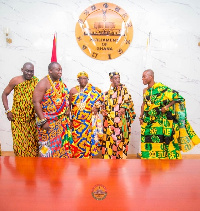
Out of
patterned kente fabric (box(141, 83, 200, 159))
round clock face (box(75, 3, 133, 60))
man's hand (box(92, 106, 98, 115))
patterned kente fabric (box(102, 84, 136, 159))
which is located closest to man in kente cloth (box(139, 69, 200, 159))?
patterned kente fabric (box(141, 83, 200, 159))

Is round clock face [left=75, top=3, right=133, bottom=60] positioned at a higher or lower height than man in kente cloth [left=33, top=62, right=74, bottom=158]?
higher

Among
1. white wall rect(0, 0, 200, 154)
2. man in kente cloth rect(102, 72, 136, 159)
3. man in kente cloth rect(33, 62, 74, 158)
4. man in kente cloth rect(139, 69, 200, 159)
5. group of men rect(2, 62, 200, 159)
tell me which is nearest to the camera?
man in kente cloth rect(33, 62, 74, 158)

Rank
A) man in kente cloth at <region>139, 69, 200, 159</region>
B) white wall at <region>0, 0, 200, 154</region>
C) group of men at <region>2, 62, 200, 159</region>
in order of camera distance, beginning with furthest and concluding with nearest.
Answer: white wall at <region>0, 0, 200, 154</region> < man in kente cloth at <region>139, 69, 200, 159</region> < group of men at <region>2, 62, 200, 159</region>

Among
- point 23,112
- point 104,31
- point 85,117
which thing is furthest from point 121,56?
point 23,112

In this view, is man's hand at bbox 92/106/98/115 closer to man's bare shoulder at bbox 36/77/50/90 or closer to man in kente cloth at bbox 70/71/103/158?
man in kente cloth at bbox 70/71/103/158

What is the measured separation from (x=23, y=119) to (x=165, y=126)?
7.05 feet

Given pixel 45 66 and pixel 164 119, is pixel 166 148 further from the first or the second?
pixel 45 66

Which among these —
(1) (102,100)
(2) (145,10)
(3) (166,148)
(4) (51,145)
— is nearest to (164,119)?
(3) (166,148)

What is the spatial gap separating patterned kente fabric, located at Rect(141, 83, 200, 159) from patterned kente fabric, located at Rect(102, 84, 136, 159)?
17.4 inches

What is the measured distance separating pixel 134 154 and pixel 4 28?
149 inches

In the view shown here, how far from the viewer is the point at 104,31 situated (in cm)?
437

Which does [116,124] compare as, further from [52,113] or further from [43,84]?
[43,84]

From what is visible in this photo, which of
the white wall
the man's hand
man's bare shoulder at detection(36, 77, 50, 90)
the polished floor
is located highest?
the white wall

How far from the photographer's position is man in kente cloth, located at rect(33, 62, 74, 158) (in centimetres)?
266
